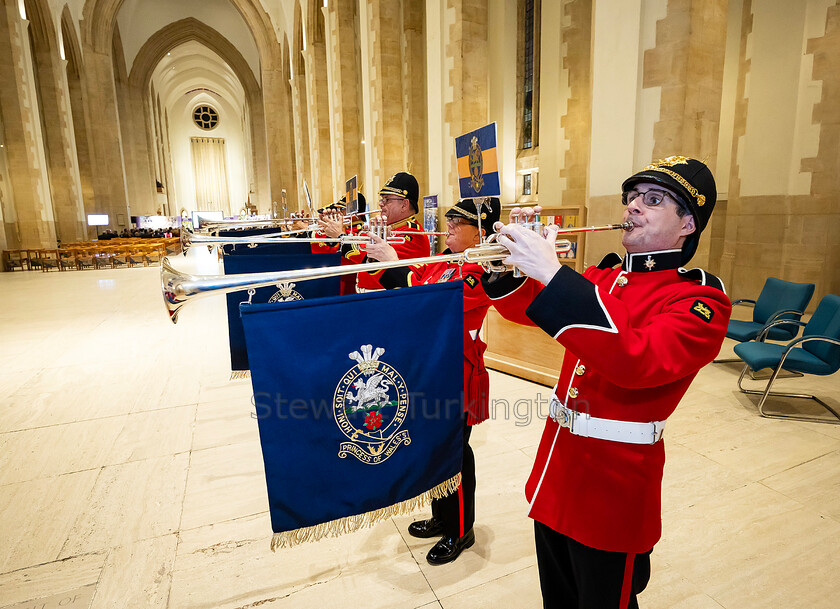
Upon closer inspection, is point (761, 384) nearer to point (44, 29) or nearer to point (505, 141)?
point (505, 141)

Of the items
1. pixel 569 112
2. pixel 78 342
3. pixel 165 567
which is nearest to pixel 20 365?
pixel 78 342

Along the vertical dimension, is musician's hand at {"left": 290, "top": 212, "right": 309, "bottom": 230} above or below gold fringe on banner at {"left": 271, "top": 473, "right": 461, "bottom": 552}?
above

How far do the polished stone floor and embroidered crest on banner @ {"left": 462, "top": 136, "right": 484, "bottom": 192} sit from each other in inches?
79.4

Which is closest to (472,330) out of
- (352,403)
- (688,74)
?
(352,403)

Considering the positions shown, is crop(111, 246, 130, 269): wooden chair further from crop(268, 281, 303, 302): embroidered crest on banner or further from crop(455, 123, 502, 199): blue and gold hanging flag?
crop(455, 123, 502, 199): blue and gold hanging flag

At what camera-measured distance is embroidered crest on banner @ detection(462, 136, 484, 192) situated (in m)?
1.95

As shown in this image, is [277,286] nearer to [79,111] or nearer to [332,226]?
[332,226]

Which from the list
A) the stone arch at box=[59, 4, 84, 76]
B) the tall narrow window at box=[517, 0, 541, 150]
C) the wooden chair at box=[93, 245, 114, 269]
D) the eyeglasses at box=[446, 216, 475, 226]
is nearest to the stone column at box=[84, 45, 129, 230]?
the stone arch at box=[59, 4, 84, 76]

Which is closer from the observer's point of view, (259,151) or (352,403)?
(352,403)

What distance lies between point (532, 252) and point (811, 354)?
184 inches

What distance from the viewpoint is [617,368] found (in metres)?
1.16

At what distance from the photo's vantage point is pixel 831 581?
233 centimetres

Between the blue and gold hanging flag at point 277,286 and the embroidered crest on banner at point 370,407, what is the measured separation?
1.72 meters

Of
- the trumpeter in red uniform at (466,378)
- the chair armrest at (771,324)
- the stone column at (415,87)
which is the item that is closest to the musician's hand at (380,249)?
the trumpeter in red uniform at (466,378)
